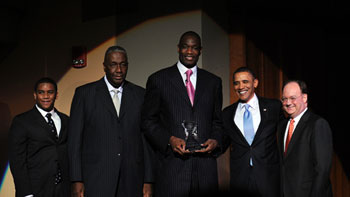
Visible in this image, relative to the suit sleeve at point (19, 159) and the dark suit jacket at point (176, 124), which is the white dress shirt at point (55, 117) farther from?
the dark suit jacket at point (176, 124)

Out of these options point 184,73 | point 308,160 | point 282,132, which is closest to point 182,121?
Answer: point 184,73

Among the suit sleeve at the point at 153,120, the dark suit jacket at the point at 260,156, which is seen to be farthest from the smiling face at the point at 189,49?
the dark suit jacket at the point at 260,156

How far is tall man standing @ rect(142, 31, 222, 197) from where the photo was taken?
3328 millimetres

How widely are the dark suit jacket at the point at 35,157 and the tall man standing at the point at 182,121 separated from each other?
1110 mm

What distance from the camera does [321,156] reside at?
3244mm

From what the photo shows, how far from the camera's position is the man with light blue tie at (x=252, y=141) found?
364cm

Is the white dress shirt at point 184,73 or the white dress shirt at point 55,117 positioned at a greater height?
the white dress shirt at point 184,73

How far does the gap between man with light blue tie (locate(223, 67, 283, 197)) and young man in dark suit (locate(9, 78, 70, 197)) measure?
1.51 meters

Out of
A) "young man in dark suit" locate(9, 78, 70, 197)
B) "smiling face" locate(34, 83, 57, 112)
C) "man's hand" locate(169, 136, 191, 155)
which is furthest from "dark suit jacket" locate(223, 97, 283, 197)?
"smiling face" locate(34, 83, 57, 112)

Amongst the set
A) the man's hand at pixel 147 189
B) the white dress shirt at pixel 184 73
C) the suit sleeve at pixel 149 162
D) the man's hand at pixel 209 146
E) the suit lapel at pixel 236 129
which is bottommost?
the man's hand at pixel 147 189

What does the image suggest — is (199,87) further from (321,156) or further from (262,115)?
(321,156)

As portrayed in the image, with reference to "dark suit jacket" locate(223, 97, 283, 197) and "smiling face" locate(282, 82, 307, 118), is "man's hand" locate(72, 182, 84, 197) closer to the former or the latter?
"dark suit jacket" locate(223, 97, 283, 197)

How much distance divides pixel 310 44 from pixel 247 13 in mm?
1199

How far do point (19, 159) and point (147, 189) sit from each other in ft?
4.12
